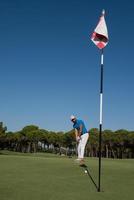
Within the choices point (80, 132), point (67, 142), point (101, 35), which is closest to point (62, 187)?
point (101, 35)

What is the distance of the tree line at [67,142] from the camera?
394ft

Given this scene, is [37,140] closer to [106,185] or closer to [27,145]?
[27,145]

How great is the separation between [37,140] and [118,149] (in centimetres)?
3319

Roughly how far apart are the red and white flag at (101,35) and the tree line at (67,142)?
9613cm

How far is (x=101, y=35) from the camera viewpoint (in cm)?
1284

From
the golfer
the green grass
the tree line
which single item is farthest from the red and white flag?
the tree line

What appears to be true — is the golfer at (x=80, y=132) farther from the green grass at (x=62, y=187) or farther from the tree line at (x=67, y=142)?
the tree line at (x=67, y=142)

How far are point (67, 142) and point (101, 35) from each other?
12251 cm

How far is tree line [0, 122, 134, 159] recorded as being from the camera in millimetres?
120062

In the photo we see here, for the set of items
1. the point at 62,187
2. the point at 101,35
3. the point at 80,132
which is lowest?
the point at 62,187

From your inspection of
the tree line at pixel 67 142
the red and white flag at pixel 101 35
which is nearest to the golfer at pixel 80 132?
the red and white flag at pixel 101 35

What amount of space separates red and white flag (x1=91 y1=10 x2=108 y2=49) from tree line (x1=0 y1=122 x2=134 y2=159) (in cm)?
9613

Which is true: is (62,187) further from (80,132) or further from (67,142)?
(67,142)

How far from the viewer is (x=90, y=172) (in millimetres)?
→ 14250
